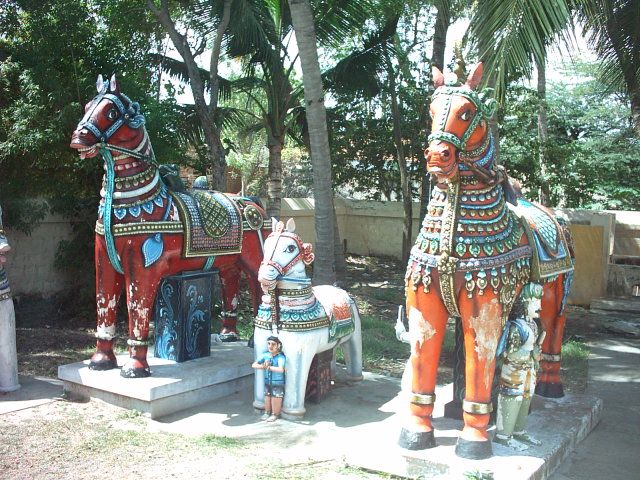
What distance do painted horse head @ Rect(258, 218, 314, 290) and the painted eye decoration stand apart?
5.19 feet

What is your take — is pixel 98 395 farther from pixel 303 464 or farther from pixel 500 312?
pixel 500 312

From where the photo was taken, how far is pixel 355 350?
6355 mm

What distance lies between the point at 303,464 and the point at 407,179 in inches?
428

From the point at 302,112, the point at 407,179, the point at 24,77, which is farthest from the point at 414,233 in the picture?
the point at 24,77

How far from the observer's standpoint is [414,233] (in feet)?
55.3

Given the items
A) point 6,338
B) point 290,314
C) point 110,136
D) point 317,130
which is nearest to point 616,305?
point 317,130

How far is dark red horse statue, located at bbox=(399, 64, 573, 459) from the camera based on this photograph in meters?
4.05

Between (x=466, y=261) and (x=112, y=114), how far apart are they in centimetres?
312

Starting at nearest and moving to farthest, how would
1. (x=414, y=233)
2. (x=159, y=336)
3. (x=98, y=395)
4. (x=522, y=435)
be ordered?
(x=522, y=435)
(x=98, y=395)
(x=159, y=336)
(x=414, y=233)

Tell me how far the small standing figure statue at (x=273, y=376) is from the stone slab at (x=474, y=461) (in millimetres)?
794

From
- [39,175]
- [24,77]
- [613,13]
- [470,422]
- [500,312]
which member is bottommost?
[470,422]

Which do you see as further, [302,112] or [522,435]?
[302,112]

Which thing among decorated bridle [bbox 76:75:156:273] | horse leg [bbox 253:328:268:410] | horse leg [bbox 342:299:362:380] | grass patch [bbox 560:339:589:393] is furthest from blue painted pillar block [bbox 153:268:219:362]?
grass patch [bbox 560:339:589:393]

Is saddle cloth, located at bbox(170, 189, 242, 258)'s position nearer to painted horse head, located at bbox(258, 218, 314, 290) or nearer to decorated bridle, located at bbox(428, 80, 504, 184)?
painted horse head, located at bbox(258, 218, 314, 290)
